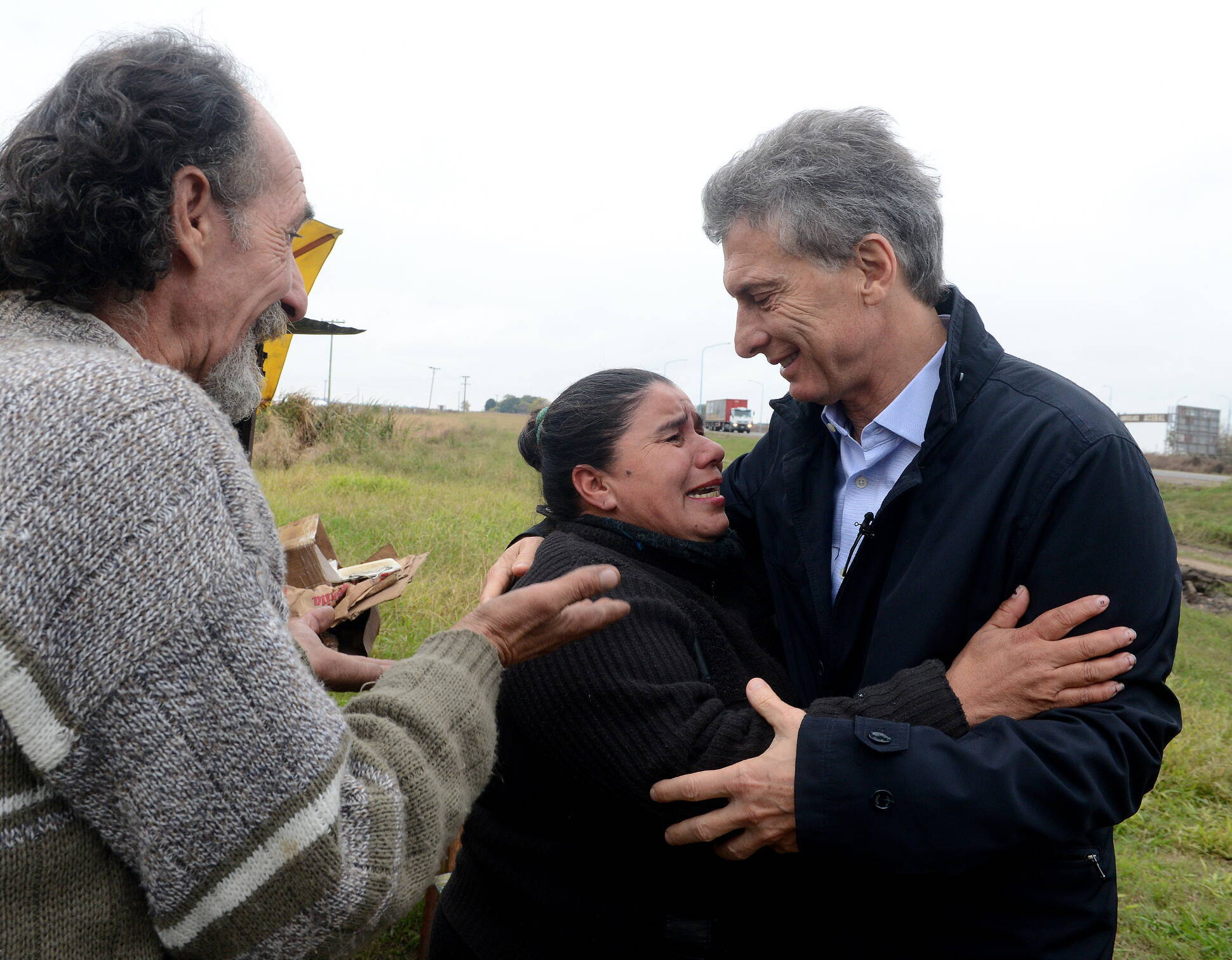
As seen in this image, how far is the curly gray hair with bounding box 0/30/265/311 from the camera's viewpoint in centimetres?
147

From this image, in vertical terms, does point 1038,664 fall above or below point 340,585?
above

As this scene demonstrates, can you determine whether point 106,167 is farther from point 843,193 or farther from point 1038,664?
point 1038,664

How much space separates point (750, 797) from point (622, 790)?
0.29 meters

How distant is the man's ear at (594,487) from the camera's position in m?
2.78

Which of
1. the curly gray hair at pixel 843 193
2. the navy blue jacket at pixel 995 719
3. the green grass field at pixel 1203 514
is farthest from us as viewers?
the green grass field at pixel 1203 514

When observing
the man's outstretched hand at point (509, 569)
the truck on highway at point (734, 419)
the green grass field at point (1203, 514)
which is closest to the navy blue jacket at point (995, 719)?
the man's outstretched hand at point (509, 569)

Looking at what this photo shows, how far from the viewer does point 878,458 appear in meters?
2.46

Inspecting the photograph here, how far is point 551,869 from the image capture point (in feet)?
7.07

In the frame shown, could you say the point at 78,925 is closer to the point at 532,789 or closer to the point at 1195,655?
the point at 532,789

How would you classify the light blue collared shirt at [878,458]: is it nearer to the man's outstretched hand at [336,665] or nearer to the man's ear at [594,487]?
the man's ear at [594,487]

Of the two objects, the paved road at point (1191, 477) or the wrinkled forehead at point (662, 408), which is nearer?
the wrinkled forehead at point (662, 408)

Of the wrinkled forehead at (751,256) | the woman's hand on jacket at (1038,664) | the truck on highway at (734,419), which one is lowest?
the truck on highway at (734,419)

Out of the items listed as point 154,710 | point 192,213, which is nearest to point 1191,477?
point 192,213

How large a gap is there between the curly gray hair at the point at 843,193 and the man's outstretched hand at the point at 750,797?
1.25 m
